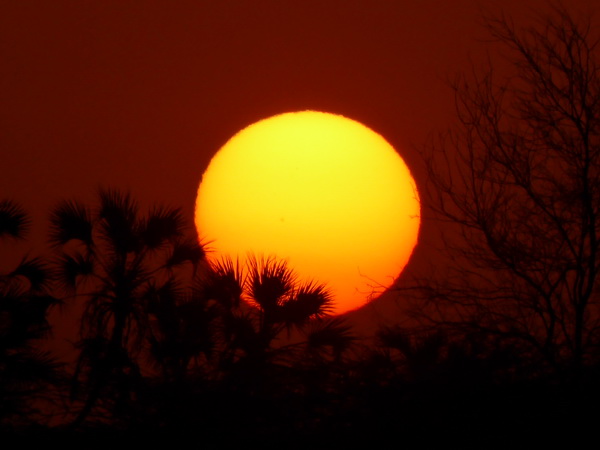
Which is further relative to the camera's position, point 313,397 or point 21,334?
point 21,334

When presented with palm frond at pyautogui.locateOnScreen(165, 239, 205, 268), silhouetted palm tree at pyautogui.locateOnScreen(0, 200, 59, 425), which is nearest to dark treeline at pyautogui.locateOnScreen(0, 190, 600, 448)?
silhouetted palm tree at pyautogui.locateOnScreen(0, 200, 59, 425)

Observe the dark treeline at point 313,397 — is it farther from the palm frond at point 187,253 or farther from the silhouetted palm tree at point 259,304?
the palm frond at point 187,253

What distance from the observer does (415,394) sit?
7270 millimetres

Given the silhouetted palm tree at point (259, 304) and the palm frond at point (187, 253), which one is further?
the palm frond at point (187, 253)

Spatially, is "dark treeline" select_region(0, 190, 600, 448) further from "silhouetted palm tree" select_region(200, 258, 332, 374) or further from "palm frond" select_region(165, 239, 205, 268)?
"palm frond" select_region(165, 239, 205, 268)

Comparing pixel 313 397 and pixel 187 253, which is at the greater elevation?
pixel 187 253

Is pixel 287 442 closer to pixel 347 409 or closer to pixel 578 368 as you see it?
pixel 347 409

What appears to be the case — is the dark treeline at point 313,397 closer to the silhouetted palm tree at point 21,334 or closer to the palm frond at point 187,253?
the silhouetted palm tree at point 21,334

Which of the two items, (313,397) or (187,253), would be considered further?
(187,253)

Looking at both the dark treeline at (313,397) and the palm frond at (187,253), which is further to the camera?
the palm frond at (187,253)

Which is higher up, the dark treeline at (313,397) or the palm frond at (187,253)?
the palm frond at (187,253)

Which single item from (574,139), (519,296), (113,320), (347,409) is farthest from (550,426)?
(113,320)

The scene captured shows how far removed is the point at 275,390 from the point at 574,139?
15.4ft

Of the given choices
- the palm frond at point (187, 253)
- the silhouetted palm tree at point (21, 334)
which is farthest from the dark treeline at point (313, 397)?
the palm frond at point (187, 253)
